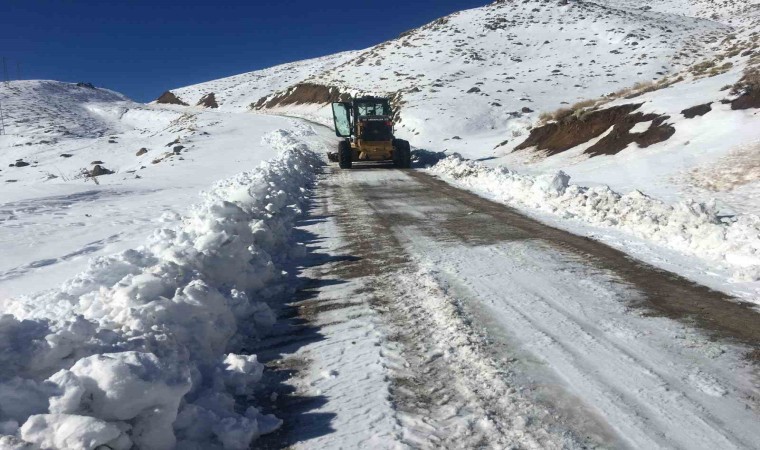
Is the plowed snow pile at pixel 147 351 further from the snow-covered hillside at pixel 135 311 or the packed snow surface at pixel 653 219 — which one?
the packed snow surface at pixel 653 219

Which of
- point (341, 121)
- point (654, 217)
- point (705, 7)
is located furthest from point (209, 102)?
point (654, 217)

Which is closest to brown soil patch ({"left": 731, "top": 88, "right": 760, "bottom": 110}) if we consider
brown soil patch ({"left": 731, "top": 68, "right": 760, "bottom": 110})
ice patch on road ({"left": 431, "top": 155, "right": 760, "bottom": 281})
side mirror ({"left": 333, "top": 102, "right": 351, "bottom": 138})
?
brown soil patch ({"left": 731, "top": 68, "right": 760, "bottom": 110})

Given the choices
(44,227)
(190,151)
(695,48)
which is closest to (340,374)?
(44,227)

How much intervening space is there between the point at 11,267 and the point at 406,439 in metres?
5.94

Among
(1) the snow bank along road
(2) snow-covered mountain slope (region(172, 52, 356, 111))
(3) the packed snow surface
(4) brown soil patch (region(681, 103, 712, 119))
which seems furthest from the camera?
(2) snow-covered mountain slope (region(172, 52, 356, 111))

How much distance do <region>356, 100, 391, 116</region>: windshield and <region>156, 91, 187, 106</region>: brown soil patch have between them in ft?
247

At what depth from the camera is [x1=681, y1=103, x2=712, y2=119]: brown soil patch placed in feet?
48.3

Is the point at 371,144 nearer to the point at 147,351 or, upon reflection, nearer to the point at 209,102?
the point at 147,351

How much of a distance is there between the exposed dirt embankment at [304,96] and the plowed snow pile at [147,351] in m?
44.8

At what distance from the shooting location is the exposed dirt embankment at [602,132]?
15406 mm

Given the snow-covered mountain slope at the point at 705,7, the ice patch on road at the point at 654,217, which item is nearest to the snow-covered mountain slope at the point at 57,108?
the ice patch on road at the point at 654,217

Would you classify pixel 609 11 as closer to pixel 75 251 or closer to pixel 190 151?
pixel 190 151

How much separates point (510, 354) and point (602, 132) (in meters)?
15.8

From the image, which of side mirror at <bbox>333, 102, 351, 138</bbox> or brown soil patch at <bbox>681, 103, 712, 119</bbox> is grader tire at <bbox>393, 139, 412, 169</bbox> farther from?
brown soil patch at <bbox>681, 103, 712, 119</bbox>
